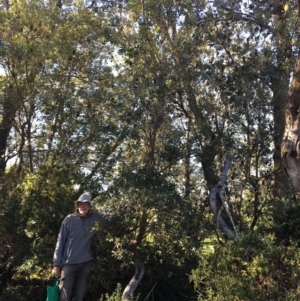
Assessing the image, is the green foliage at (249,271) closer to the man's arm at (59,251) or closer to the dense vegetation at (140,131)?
the dense vegetation at (140,131)

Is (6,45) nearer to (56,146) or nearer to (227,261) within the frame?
(56,146)

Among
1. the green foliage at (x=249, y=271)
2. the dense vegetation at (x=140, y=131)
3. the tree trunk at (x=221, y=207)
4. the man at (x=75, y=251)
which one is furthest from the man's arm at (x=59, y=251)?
the tree trunk at (x=221, y=207)

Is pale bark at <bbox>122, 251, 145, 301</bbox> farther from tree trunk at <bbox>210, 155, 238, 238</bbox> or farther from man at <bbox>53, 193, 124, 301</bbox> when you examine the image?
tree trunk at <bbox>210, 155, 238, 238</bbox>

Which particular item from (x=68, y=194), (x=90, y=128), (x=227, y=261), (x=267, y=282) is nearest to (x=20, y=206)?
(x=68, y=194)

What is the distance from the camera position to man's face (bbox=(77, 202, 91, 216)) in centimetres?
727

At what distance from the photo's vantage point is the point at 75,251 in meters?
7.20

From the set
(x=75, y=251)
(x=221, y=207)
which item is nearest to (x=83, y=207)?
(x=75, y=251)

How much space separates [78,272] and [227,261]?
2.21m

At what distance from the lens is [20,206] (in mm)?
8891

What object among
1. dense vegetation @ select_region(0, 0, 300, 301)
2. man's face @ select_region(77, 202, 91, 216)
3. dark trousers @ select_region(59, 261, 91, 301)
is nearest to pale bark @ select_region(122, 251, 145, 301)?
dense vegetation @ select_region(0, 0, 300, 301)

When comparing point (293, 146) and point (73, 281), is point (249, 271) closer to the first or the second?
point (293, 146)

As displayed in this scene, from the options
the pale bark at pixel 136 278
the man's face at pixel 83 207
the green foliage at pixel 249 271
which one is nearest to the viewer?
the green foliage at pixel 249 271

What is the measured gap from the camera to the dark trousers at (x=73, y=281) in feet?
23.6

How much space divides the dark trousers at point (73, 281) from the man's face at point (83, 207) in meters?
0.73
